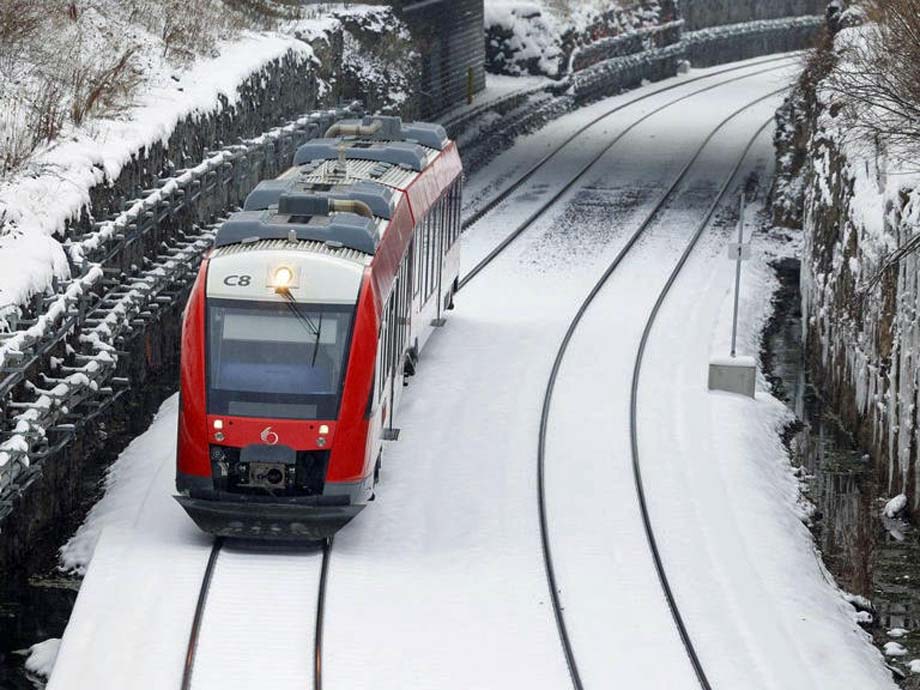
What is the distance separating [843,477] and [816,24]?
56.9 metres

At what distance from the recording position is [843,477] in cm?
2458

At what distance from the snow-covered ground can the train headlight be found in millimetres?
2874

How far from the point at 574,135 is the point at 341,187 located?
2938cm

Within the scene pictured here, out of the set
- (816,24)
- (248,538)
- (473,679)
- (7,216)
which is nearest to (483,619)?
(473,679)

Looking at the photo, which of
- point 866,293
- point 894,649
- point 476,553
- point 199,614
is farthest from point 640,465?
point 199,614

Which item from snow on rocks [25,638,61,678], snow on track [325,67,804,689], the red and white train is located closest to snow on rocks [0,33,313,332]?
the red and white train

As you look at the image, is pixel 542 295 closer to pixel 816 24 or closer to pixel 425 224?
pixel 425 224

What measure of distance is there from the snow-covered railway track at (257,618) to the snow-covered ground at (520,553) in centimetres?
3

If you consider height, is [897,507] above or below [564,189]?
below

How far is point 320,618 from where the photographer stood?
17.5 metres

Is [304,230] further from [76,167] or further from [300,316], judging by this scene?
[76,167]

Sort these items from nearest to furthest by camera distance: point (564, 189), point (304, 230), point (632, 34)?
point (304, 230), point (564, 189), point (632, 34)

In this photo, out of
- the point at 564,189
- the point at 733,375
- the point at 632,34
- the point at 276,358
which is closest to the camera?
the point at 276,358

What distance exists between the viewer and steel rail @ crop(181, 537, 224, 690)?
16.0 metres
